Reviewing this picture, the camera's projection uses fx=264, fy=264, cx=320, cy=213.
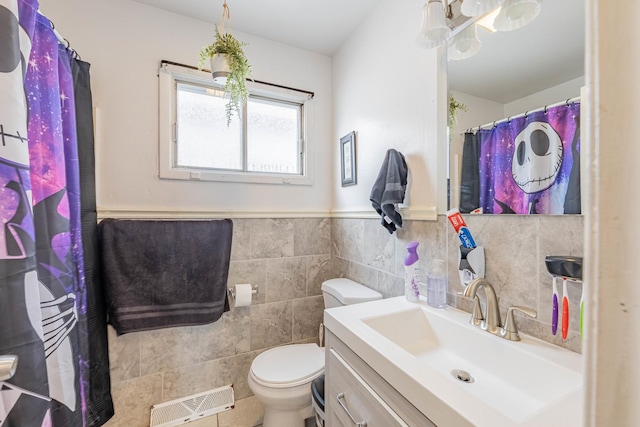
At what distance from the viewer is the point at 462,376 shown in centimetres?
80

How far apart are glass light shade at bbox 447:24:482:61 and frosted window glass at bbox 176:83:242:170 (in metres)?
1.34

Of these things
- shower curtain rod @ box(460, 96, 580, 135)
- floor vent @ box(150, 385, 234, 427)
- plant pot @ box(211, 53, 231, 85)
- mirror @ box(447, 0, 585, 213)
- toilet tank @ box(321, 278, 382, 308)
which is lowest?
floor vent @ box(150, 385, 234, 427)

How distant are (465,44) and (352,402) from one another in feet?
4.48

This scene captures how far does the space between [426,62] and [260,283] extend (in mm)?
1559

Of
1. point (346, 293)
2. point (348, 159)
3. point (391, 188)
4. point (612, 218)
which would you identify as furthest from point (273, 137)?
point (612, 218)

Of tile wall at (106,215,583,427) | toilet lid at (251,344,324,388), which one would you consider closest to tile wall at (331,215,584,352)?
tile wall at (106,215,583,427)

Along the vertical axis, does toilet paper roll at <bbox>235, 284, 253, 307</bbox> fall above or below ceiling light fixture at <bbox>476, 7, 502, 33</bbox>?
below

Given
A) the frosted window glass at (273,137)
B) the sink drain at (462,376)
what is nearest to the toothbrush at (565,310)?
the sink drain at (462,376)

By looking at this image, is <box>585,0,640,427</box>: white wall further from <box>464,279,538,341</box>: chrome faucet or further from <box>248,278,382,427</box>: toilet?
<box>248,278,382,427</box>: toilet

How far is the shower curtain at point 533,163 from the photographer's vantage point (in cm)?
74

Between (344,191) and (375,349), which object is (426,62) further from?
(375,349)

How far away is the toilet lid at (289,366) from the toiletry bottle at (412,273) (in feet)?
2.09

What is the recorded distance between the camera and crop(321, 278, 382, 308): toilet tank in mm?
1434

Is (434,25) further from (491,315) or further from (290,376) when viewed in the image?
(290,376)
